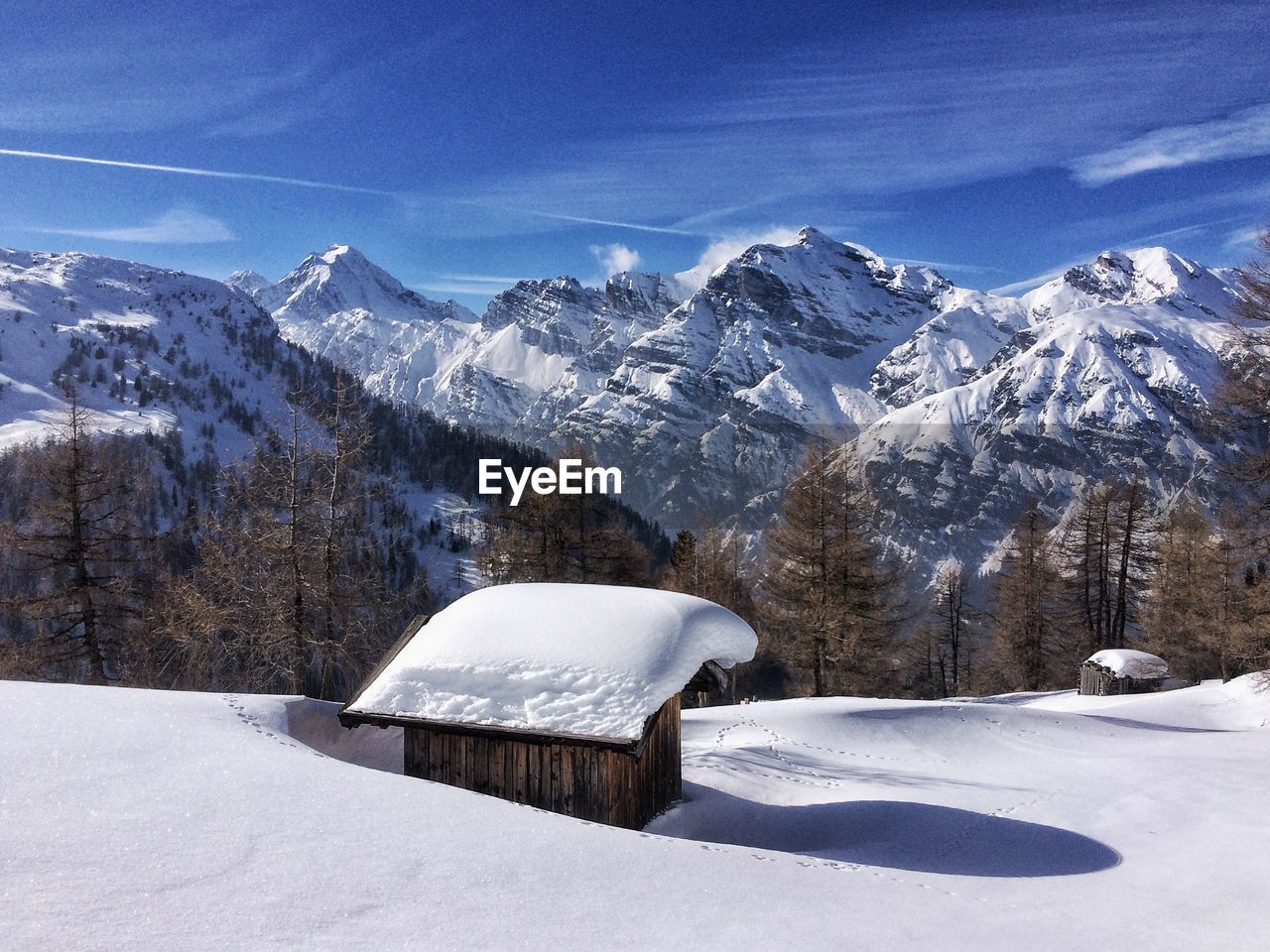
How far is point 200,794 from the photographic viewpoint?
521 centimetres

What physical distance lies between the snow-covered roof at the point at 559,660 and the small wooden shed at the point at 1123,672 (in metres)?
23.1

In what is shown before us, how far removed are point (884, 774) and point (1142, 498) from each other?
86.2 ft

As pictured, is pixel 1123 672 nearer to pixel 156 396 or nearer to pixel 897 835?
pixel 897 835

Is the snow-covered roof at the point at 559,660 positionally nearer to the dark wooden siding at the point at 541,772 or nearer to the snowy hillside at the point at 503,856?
the dark wooden siding at the point at 541,772

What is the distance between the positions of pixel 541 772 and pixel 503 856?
13.8ft

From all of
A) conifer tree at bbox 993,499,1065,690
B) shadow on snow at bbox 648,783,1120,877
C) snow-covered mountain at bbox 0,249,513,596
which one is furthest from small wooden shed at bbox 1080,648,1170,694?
snow-covered mountain at bbox 0,249,513,596

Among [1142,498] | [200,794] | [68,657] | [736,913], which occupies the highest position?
[1142,498]

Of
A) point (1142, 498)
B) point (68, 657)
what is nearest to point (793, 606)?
point (1142, 498)

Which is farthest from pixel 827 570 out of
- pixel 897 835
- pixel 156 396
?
pixel 156 396

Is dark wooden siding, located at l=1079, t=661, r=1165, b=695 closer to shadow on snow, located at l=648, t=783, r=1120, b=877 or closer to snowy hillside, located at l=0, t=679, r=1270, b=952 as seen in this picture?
snowy hillside, located at l=0, t=679, r=1270, b=952

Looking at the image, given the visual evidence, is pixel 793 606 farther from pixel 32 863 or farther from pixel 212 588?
pixel 32 863

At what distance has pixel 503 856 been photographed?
4949 mm

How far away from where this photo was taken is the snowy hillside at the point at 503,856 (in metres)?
3.90

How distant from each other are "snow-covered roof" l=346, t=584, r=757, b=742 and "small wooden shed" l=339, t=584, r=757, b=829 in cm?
1
